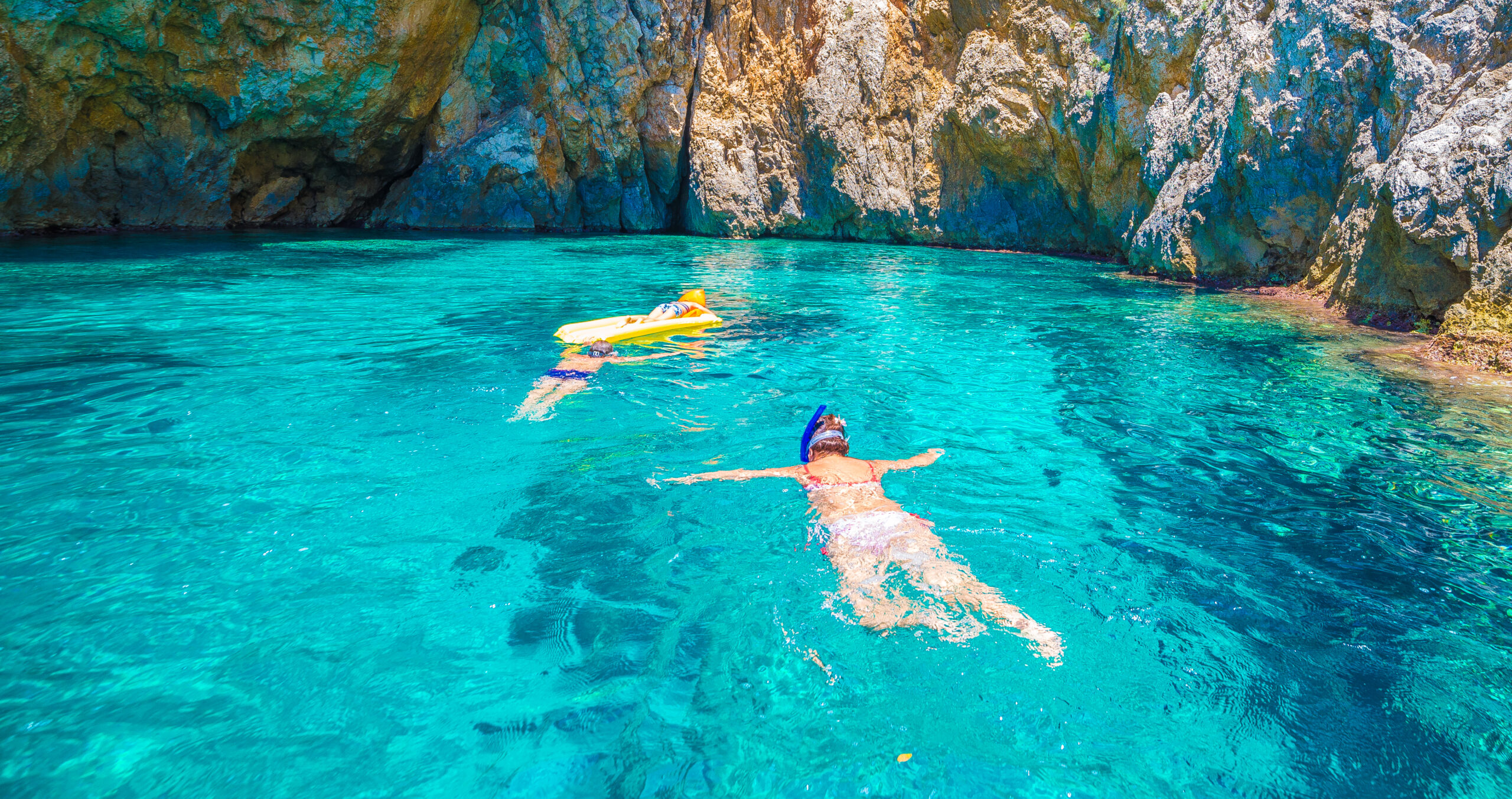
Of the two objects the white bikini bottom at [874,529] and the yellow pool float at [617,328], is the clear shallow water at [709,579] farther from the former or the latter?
the yellow pool float at [617,328]

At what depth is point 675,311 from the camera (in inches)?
409

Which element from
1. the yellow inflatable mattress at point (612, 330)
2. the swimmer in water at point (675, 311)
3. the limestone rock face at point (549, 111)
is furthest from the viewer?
the limestone rock face at point (549, 111)

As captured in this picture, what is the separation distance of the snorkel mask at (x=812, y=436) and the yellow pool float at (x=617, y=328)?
4396 millimetres

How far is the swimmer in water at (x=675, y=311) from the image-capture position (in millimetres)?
Answer: 10031

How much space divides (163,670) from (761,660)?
2.50 m

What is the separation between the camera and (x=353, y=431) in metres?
6.29

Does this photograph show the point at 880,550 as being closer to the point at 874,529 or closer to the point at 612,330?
the point at 874,529

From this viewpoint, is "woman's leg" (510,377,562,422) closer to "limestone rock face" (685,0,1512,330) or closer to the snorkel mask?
the snorkel mask

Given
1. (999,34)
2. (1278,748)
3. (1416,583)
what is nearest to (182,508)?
(1278,748)

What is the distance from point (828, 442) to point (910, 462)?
61 cm

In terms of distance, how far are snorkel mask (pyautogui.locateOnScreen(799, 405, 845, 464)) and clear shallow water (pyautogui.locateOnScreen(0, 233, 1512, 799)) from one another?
25cm

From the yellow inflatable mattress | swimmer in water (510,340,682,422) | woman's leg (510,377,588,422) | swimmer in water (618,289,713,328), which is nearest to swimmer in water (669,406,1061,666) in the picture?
woman's leg (510,377,588,422)

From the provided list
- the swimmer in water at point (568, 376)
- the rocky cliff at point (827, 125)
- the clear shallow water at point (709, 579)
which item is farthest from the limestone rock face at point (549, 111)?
the swimmer in water at point (568, 376)

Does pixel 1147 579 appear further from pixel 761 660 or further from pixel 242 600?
pixel 242 600
